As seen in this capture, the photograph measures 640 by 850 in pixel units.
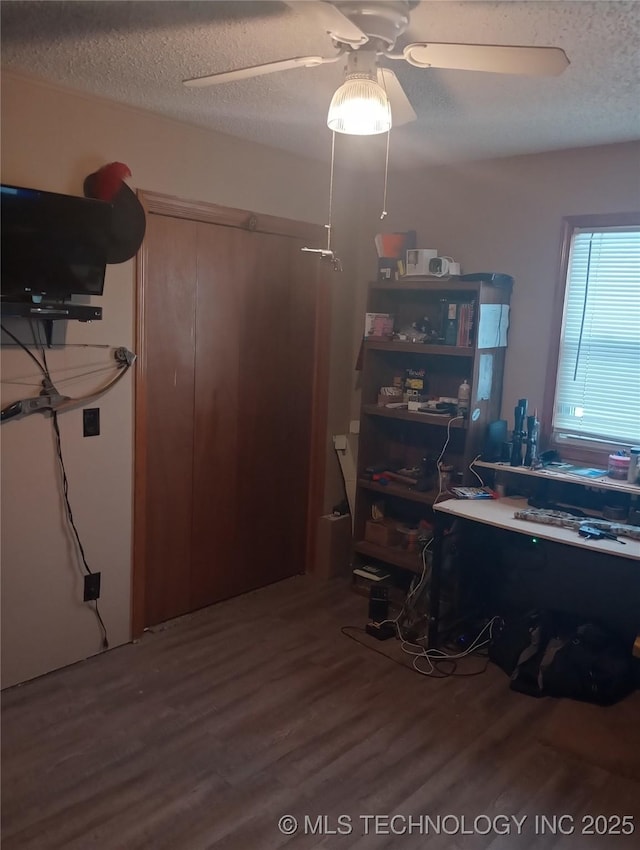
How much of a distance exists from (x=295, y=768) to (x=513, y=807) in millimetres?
762

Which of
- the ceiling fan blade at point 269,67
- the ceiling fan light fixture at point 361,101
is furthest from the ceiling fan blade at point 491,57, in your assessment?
the ceiling fan blade at point 269,67

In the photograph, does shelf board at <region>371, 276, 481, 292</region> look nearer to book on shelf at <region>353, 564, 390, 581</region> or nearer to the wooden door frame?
the wooden door frame

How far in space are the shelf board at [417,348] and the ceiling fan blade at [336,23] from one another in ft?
5.82

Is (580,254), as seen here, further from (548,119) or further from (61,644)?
(61,644)

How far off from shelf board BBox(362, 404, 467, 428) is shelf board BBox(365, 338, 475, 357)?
12.7 inches

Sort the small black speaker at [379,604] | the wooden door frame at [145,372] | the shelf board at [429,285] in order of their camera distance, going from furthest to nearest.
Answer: the small black speaker at [379,604] < the shelf board at [429,285] < the wooden door frame at [145,372]

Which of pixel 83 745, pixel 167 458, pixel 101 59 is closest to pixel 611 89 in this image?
pixel 101 59

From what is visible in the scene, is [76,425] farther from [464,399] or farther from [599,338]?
[599,338]

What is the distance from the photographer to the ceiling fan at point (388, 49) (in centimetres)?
161

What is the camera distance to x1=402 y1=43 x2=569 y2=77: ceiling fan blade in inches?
63.3

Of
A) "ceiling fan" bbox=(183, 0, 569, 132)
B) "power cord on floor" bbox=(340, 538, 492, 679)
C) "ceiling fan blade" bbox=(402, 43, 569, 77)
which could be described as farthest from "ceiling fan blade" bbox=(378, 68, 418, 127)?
"power cord on floor" bbox=(340, 538, 492, 679)

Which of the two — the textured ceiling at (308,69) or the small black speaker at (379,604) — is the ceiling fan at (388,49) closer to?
the textured ceiling at (308,69)

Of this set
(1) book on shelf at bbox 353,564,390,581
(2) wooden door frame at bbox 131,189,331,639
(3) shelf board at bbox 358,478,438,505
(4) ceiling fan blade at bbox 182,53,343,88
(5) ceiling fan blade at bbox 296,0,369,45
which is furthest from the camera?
(1) book on shelf at bbox 353,564,390,581

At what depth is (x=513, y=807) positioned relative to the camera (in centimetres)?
226
